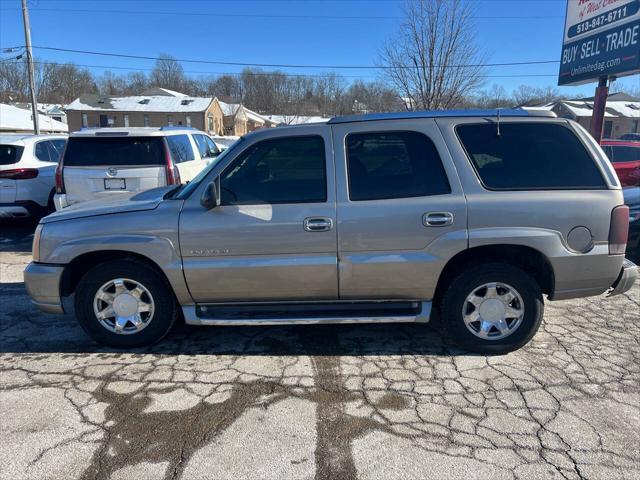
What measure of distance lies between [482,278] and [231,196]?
206 centimetres

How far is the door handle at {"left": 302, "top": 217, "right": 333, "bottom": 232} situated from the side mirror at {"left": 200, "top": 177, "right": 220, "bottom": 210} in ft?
2.27

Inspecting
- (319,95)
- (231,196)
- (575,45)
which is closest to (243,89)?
(319,95)

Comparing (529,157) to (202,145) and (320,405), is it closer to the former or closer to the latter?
(320,405)

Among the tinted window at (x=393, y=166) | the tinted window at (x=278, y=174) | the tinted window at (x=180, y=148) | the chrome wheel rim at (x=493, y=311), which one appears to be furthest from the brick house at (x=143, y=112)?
the chrome wheel rim at (x=493, y=311)

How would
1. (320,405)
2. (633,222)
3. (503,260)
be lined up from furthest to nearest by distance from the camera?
(633,222), (503,260), (320,405)

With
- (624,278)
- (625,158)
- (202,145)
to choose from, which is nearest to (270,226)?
(624,278)

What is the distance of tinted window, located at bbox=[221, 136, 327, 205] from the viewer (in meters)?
3.52

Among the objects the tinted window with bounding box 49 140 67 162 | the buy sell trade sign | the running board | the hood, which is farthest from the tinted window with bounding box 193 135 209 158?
the buy sell trade sign

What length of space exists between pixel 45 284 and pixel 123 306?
0.65 m

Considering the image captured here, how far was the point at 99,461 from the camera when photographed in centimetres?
251

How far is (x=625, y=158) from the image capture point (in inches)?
414

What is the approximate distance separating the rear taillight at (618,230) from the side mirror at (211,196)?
2.99 m

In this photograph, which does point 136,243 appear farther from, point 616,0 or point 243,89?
point 243,89

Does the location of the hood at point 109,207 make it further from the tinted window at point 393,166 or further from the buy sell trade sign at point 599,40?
the buy sell trade sign at point 599,40
